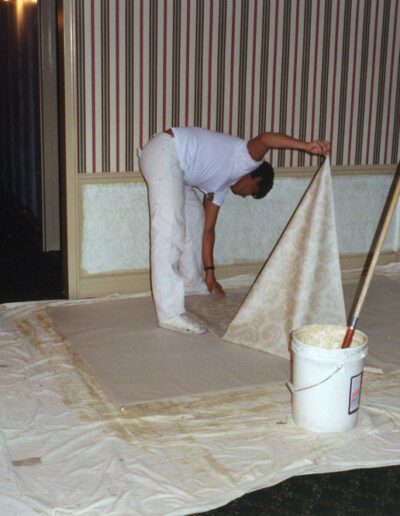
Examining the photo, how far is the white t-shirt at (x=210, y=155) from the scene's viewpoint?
3.51 m

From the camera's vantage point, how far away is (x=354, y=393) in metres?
2.45

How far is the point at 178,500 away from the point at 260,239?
8.78 feet

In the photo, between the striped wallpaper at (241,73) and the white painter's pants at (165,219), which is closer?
the white painter's pants at (165,219)

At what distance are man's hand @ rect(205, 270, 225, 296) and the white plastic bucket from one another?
150cm

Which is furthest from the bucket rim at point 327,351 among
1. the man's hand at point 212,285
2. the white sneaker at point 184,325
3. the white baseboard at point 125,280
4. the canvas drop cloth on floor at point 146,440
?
the white baseboard at point 125,280

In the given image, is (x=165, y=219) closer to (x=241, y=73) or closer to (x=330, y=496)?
(x=241, y=73)

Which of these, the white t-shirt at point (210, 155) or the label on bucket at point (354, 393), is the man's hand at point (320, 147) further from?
the label on bucket at point (354, 393)

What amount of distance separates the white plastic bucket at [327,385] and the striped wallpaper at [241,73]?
2.02m

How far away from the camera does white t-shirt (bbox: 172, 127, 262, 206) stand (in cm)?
351

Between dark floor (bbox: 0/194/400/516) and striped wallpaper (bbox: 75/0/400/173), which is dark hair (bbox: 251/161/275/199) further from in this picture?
dark floor (bbox: 0/194/400/516)

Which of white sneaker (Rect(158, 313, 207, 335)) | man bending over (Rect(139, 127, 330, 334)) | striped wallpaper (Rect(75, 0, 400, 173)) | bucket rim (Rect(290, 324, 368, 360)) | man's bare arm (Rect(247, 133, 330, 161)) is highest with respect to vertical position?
striped wallpaper (Rect(75, 0, 400, 173))

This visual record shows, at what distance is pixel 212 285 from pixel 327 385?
169cm

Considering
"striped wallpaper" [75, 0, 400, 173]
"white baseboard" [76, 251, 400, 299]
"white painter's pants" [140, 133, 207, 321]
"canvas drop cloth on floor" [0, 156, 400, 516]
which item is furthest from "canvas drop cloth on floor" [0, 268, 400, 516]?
"striped wallpaper" [75, 0, 400, 173]

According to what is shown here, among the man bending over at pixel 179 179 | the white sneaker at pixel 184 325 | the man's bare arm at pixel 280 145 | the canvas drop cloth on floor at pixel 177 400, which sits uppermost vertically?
the man's bare arm at pixel 280 145
